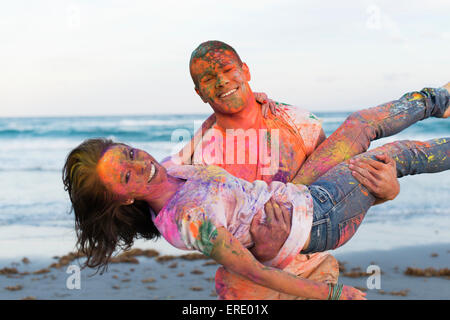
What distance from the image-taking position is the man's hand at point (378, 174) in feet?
11.4

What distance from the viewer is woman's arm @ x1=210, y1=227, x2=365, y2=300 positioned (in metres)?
2.99

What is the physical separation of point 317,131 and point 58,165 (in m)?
14.9

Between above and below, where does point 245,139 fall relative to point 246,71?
below

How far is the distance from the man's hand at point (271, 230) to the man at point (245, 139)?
0.30 ft

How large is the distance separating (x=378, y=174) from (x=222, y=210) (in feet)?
3.37

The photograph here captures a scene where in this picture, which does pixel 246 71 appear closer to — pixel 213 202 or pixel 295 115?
pixel 295 115

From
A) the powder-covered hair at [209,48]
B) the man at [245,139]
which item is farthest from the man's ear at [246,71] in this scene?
the powder-covered hair at [209,48]

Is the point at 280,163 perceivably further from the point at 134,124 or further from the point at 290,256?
the point at 134,124

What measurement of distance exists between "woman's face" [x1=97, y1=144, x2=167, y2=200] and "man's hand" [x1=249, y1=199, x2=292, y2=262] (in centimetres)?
64

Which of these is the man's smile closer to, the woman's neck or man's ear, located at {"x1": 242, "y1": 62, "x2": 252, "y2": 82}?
man's ear, located at {"x1": 242, "y1": 62, "x2": 252, "y2": 82}

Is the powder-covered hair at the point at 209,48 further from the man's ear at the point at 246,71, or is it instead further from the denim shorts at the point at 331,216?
the denim shorts at the point at 331,216

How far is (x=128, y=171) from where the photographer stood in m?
3.27

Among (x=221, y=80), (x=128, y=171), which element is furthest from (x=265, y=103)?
(x=128, y=171)

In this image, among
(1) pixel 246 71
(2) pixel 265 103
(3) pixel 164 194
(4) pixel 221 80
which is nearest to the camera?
(3) pixel 164 194
